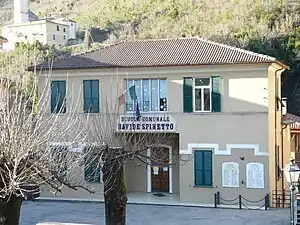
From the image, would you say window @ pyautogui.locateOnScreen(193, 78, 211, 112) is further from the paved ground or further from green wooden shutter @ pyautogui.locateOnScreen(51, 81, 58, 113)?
green wooden shutter @ pyautogui.locateOnScreen(51, 81, 58, 113)

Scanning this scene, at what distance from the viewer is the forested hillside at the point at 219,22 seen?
4428 cm

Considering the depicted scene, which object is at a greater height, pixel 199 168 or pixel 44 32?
pixel 44 32

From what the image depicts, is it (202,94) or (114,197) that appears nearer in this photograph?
(114,197)

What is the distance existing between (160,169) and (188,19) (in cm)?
3043

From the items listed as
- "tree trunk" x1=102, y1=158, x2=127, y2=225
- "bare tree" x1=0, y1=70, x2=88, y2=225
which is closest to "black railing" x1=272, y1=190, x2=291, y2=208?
"tree trunk" x1=102, y1=158, x2=127, y2=225

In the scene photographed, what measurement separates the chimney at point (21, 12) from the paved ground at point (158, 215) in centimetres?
5980

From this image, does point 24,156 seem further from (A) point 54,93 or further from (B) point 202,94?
(A) point 54,93

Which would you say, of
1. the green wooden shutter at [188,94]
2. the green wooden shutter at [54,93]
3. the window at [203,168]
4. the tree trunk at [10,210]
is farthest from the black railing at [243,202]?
the tree trunk at [10,210]

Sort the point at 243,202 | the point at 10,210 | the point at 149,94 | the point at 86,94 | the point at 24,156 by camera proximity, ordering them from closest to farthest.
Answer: the point at 24,156 < the point at 10,210 < the point at 243,202 < the point at 149,94 < the point at 86,94

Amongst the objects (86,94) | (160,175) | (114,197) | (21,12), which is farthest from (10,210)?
(21,12)

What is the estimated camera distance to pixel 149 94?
993 inches

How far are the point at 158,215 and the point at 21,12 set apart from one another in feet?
212

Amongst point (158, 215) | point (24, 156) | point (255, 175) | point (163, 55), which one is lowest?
point (158, 215)

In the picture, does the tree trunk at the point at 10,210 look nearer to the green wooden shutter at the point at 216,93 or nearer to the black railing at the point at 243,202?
the black railing at the point at 243,202
